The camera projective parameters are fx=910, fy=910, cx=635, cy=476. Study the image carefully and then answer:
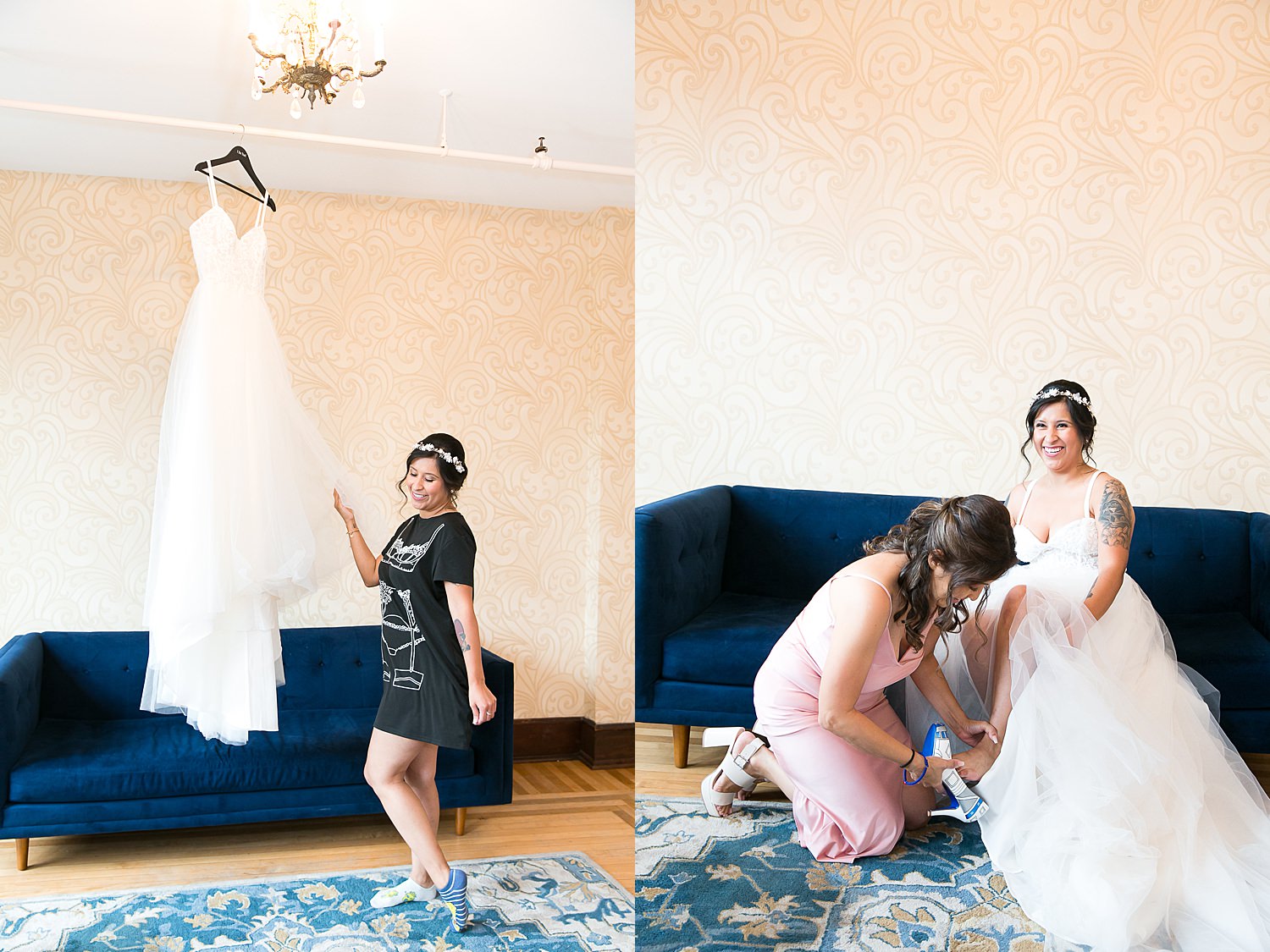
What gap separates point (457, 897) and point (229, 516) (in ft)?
3.13

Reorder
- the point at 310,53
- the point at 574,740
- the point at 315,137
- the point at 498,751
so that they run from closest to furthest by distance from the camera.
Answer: the point at 310,53
the point at 315,137
the point at 498,751
the point at 574,740

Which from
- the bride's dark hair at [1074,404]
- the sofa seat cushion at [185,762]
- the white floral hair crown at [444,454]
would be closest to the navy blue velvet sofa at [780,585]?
the bride's dark hair at [1074,404]

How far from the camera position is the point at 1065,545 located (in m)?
1.31

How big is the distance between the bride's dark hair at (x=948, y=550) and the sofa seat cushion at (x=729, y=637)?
0.58ft

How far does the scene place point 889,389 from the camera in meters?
→ 1.39

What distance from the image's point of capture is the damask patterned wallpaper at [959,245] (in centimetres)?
135

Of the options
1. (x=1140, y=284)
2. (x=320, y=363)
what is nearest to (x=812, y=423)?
(x=1140, y=284)

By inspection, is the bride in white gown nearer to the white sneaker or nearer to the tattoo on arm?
the tattoo on arm

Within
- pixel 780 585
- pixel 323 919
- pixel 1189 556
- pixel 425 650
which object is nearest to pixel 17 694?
pixel 323 919

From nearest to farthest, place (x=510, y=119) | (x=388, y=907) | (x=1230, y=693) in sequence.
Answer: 1. (x=1230, y=693)
2. (x=388, y=907)
3. (x=510, y=119)

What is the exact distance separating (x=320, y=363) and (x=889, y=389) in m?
1.58

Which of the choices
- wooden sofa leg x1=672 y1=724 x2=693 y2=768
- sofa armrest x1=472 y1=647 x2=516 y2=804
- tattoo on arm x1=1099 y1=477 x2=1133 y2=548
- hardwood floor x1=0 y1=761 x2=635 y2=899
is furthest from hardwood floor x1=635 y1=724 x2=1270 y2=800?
sofa armrest x1=472 y1=647 x2=516 y2=804

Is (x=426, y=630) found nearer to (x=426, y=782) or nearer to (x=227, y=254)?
Answer: (x=426, y=782)

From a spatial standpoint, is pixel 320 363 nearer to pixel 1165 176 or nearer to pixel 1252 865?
pixel 1165 176
